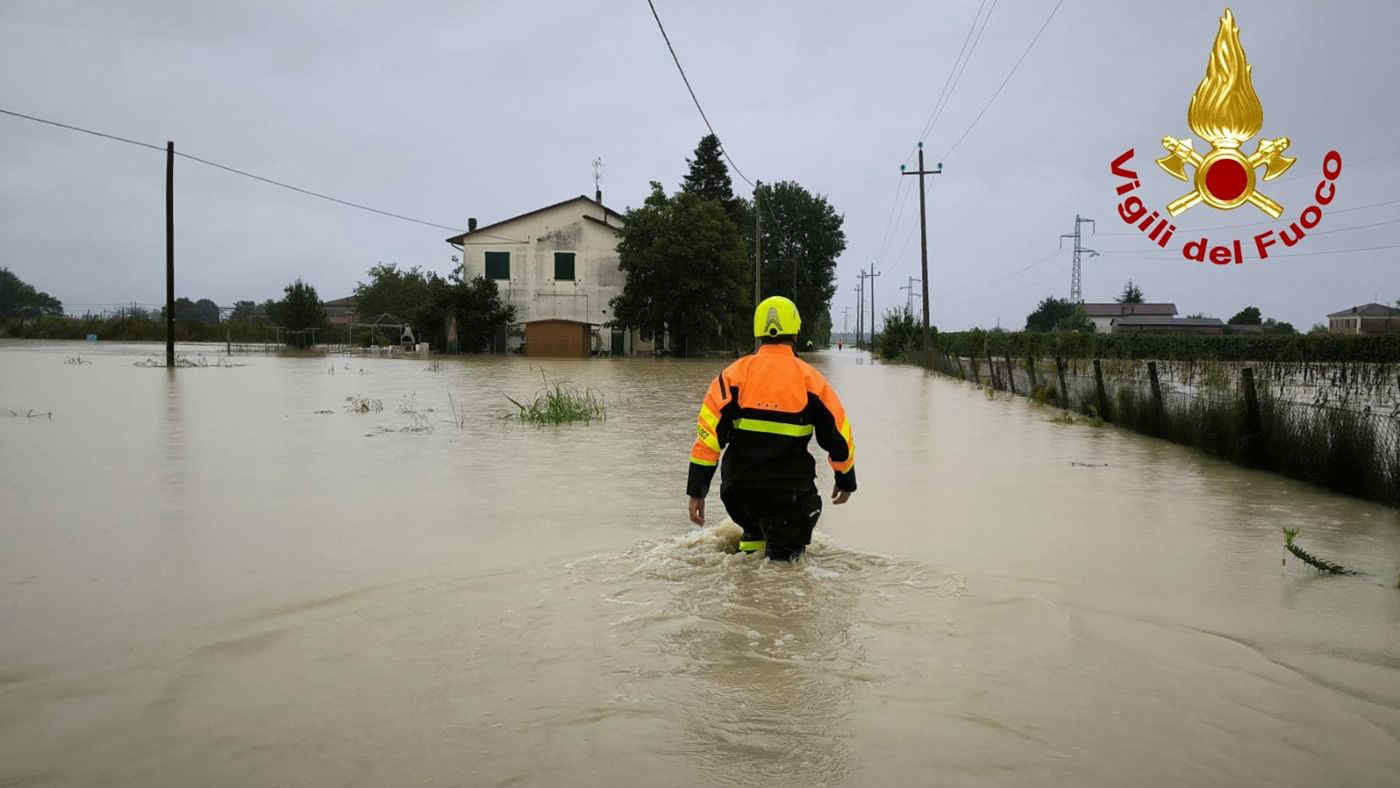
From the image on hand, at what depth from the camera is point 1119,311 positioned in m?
106

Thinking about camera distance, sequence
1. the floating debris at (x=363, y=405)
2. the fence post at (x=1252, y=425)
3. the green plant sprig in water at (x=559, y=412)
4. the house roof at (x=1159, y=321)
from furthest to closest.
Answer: the house roof at (x=1159, y=321) < the floating debris at (x=363, y=405) < the green plant sprig in water at (x=559, y=412) < the fence post at (x=1252, y=425)

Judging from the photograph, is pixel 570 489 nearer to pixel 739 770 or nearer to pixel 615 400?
pixel 739 770

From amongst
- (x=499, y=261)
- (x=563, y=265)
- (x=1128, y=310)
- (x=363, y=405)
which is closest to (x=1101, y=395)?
(x=363, y=405)

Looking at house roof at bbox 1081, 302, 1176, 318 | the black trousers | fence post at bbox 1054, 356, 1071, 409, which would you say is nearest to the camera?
the black trousers

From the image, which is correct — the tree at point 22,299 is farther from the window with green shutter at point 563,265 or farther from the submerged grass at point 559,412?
the submerged grass at point 559,412

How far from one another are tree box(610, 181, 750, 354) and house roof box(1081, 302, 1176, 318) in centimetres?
6213

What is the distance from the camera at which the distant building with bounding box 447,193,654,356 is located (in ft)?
177

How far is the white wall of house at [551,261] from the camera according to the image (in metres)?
54.1

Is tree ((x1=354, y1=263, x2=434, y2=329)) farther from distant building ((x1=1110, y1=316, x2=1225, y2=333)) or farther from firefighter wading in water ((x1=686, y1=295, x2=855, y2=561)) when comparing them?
firefighter wading in water ((x1=686, y1=295, x2=855, y2=561))

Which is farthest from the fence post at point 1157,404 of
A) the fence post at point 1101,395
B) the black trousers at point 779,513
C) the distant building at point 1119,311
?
the distant building at point 1119,311

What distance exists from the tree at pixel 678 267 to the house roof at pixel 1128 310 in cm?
6213

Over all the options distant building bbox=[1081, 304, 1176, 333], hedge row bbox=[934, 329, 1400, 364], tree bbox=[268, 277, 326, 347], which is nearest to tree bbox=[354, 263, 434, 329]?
tree bbox=[268, 277, 326, 347]

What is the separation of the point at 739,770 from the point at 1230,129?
32.0ft

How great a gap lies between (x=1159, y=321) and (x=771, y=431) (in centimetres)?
9427
